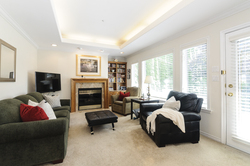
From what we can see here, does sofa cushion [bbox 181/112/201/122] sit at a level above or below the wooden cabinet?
below

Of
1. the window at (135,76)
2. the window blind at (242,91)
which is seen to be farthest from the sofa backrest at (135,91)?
the window blind at (242,91)

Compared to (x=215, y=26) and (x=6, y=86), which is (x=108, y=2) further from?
(x=6, y=86)

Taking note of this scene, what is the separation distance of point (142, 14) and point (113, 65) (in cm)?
358

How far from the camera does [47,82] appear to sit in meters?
3.97

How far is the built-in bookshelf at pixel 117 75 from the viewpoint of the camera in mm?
6123

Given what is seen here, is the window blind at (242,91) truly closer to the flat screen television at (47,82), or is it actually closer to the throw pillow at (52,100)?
the throw pillow at (52,100)

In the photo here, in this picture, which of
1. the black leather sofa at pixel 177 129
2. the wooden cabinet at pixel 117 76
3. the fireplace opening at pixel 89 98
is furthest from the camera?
the wooden cabinet at pixel 117 76

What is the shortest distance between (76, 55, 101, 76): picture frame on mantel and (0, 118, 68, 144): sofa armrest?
360cm

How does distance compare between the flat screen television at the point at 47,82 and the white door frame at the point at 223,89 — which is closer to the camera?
the white door frame at the point at 223,89

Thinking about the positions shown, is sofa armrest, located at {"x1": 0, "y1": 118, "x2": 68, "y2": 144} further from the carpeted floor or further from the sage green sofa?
the carpeted floor

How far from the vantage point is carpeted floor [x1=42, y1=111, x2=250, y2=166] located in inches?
70.5

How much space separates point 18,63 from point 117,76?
158 inches

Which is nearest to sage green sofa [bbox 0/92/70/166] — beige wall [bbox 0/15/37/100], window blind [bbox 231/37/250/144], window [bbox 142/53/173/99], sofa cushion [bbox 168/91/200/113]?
beige wall [bbox 0/15/37/100]

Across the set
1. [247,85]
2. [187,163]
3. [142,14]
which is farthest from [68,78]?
[247,85]
